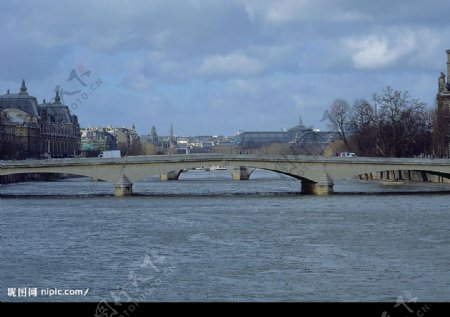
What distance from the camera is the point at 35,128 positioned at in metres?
136

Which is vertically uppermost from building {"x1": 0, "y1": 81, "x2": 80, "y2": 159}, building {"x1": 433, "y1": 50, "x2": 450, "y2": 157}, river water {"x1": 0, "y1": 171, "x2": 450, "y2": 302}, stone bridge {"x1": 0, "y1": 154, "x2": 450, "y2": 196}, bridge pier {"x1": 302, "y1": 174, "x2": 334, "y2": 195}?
building {"x1": 0, "y1": 81, "x2": 80, "y2": 159}

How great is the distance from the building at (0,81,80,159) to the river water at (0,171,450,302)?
6484 centimetres

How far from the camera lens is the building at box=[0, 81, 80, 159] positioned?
118512 millimetres

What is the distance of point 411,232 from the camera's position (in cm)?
3253

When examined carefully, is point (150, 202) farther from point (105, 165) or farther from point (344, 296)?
point (344, 296)

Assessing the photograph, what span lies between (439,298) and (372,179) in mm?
76803

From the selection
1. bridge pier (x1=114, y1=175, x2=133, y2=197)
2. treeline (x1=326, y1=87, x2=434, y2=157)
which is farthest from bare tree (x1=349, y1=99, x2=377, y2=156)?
bridge pier (x1=114, y1=175, x2=133, y2=197)

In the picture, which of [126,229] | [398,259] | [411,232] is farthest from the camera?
[126,229]

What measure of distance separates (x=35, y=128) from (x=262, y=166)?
8266 centimetres

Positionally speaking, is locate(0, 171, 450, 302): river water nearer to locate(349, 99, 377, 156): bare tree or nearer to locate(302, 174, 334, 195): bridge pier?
locate(302, 174, 334, 195): bridge pier

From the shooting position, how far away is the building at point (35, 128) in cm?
11851

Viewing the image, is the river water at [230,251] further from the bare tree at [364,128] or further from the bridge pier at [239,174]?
the bridge pier at [239,174]
